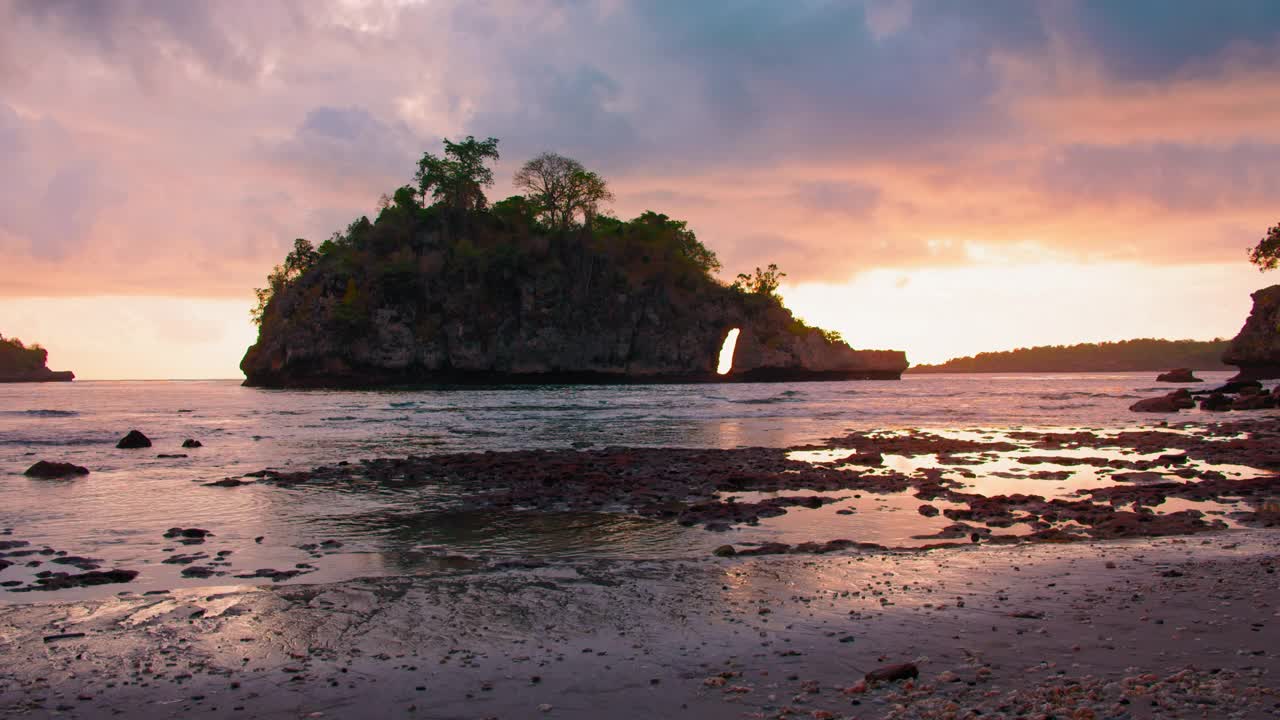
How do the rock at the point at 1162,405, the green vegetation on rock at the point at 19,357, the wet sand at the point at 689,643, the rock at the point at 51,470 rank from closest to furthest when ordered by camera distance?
the wet sand at the point at 689,643, the rock at the point at 51,470, the rock at the point at 1162,405, the green vegetation on rock at the point at 19,357

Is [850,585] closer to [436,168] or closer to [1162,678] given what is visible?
[1162,678]

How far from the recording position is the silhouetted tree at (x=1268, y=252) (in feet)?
147

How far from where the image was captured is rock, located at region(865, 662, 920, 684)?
4336 millimetres

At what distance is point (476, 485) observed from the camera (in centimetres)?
1380

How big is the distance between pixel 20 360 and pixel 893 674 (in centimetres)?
23601

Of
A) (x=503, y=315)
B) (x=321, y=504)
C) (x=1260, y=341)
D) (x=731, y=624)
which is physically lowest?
(x=321, y=504)

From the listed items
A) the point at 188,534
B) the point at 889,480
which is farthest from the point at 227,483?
the point at 889,480

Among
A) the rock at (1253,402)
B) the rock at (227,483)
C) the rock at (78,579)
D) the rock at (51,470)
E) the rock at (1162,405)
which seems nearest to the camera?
the rock at (78,579)

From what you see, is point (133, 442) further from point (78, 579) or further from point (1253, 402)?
point (1253, 402)

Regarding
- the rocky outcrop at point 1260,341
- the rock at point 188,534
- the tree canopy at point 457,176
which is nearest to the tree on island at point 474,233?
the tree canopy at point 457,176

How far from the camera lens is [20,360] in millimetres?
187500

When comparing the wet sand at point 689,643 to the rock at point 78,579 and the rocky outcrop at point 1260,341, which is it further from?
the rocky outcrop at point 1260,341

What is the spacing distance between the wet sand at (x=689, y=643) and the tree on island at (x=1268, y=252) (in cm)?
4875

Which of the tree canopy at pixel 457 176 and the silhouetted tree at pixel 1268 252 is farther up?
the tree canopy at pixel 457 176
